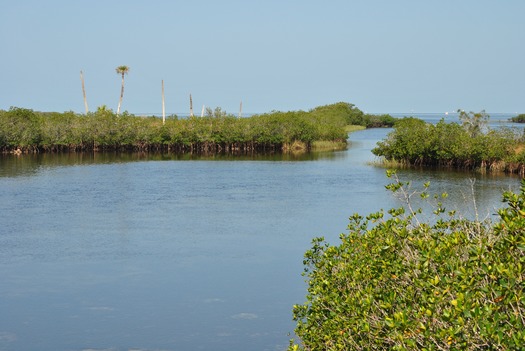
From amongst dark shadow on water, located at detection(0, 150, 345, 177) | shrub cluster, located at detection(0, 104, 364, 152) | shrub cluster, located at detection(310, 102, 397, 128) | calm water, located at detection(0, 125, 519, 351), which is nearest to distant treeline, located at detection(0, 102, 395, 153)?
shrub cluster, located at detection(0, 104, 364, 152)

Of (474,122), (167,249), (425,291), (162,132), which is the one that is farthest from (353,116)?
(425,291)

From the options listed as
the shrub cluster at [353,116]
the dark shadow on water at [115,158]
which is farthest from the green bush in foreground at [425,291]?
the shrub cluster at [353,116]

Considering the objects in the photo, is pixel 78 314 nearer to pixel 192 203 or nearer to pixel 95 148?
pixel 192 203

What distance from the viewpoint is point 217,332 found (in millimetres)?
14320

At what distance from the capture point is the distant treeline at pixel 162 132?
63094 millimetres

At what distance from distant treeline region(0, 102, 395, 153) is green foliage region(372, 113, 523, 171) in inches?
755

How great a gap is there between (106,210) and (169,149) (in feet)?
126

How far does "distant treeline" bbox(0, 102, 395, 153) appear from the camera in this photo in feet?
207

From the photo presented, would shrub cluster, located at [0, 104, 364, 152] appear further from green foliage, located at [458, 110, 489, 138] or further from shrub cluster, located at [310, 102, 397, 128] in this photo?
shrub cluster, located at [310, 102, 397, 128]

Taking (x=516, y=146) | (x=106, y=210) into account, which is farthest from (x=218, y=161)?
(x=106, y=210)

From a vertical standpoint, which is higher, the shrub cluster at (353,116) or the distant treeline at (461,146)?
the shrub cluster at (353,116)

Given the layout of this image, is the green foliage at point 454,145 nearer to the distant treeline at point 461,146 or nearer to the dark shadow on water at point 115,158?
the distant treeline at point 461,146

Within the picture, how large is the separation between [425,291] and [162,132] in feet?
202

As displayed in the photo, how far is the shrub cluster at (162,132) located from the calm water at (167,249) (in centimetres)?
1889
